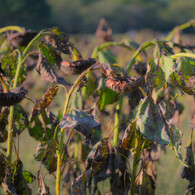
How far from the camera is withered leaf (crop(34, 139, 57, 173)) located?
0.91 metres

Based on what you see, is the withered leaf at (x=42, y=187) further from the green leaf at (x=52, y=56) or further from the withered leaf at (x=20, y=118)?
the green leaf at (x=52, y=56)

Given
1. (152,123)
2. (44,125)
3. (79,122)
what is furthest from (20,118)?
(152,123)

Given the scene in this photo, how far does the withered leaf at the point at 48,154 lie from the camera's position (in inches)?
35.9

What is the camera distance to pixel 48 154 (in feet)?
3.03

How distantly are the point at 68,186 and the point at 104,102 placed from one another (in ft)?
2.05

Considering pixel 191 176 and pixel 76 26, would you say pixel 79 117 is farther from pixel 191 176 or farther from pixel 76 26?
pixel 76 26

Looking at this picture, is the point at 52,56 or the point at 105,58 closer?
the point at 52,56

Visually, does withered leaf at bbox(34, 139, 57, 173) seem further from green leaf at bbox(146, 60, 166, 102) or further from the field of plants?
green leaf at bbox(146, 60, 166, 102)

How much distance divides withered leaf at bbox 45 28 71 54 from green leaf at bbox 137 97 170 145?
0.32m

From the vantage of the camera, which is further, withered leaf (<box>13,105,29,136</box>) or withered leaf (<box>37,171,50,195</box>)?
withered leaf (<box>13,105,29,136</box>)

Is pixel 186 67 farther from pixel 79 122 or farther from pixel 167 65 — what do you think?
pixel 79 122

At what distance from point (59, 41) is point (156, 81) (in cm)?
36

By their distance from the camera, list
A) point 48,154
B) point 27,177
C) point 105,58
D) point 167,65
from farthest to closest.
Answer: point 105,58, point 27,177, point 48,154, point 167,65

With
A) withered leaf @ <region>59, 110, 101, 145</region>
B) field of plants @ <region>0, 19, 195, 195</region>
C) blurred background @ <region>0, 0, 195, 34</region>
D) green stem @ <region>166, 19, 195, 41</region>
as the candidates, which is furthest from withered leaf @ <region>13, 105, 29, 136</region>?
blurred background @ <region>0, 0, 195, 34</region>
